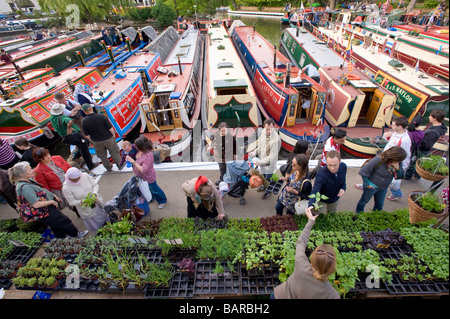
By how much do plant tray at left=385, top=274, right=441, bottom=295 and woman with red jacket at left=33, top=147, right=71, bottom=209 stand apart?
530cm

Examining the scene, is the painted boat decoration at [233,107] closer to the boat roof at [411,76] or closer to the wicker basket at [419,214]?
the wicker basket at [419,214]

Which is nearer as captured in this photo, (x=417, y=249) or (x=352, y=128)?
(x=417, y=249)

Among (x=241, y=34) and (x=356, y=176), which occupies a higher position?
(x=241, y=34)

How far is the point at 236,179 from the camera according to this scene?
4711 millimetres

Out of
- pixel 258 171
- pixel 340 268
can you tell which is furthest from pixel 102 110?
pixel 340 268

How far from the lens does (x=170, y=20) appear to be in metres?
32.6

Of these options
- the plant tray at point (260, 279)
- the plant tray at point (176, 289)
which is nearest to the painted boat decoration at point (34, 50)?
the plant tray at point (176, 289)

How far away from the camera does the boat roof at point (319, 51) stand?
11188 mm

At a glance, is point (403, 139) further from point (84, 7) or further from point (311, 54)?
point (84, 7)

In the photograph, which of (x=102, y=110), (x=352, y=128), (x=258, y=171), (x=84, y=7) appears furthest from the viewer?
(x=84, y=7)

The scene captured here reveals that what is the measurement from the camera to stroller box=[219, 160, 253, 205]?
4.61 metres

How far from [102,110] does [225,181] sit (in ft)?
16.4

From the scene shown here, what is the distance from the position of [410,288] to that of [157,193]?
166 inches

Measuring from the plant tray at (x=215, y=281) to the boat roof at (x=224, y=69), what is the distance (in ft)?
19.1
